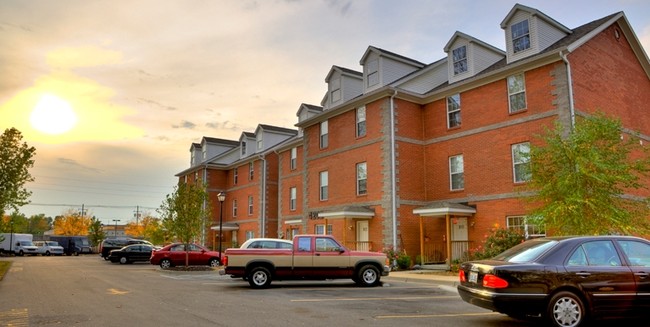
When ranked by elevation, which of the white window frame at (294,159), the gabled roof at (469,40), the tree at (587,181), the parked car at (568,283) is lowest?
the parked car at (568,283)

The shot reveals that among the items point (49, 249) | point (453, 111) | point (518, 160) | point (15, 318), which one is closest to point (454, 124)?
point (453, 111)

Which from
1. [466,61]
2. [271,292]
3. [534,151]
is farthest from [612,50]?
[271,292]

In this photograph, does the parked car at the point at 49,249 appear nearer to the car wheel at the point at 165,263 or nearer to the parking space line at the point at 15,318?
the car wheel at the point at 165,263

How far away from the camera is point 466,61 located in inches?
962

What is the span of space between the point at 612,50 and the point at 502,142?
706cm

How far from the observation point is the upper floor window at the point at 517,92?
21.4 meters

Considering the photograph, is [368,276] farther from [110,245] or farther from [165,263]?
[110,245]

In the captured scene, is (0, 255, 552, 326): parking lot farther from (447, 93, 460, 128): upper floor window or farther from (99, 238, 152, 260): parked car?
(99, 238, 152, 260): parked car

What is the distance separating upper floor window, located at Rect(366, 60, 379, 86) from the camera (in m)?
26.9

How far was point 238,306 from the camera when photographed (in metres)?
11.1

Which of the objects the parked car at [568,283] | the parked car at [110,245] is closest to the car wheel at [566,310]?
the parked car at [568,283]

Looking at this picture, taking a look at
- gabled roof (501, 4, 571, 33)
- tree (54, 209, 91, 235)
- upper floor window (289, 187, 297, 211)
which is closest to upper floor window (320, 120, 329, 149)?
upper floor window (289, 187, 297, 211)

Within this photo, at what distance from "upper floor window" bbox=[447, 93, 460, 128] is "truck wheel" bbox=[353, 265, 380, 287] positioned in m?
10.5

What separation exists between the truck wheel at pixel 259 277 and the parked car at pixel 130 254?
2260cm
